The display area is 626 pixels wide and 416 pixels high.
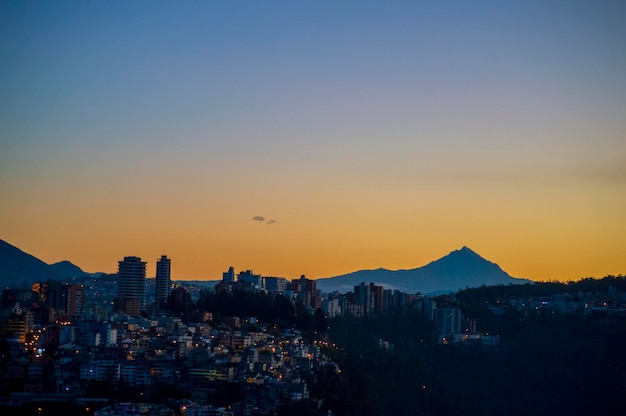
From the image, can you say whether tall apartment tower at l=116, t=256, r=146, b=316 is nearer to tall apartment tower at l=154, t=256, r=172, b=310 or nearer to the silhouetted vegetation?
tall apartment tower at l=154, t=256, r=172, b=310

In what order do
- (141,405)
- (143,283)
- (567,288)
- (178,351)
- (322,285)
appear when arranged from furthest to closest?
(322,285) → (567,288) → (143,283) → (178,351) → (141,405)

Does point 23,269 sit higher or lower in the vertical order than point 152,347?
higher

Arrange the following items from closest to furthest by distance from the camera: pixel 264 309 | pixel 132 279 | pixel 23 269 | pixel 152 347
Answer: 1. pixel 152 347
2. pixel 264 309
3. pixel 132 279
4. pixel 23 269

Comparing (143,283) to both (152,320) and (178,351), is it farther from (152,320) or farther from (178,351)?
(178,351)

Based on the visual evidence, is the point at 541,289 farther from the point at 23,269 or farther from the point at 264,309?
the point at 23,269

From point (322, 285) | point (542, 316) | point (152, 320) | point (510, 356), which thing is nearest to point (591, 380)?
point (510, 356)

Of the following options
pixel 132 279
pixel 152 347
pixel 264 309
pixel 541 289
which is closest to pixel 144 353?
pixel 152 347
